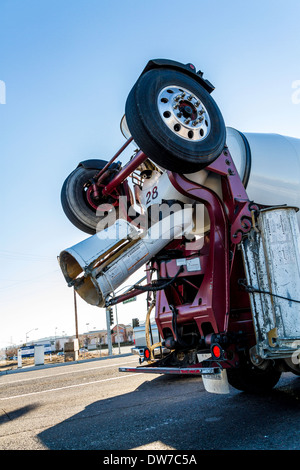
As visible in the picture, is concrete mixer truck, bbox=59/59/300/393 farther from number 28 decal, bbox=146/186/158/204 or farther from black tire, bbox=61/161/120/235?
black tire, bbox=61/161/120/235

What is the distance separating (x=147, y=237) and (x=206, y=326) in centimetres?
115

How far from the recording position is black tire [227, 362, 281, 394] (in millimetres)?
4320

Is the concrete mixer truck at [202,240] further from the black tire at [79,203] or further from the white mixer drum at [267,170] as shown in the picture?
the black tire at [79,203]

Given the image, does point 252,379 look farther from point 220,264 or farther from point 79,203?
point 79,203

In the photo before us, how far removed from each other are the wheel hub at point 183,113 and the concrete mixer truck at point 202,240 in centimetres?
1

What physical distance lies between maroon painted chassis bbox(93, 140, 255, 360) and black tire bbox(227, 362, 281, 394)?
90cm

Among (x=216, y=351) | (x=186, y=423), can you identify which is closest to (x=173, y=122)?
(x=216, y=351)

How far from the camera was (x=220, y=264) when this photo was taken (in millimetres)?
3801

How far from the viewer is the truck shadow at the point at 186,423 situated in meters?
2.91

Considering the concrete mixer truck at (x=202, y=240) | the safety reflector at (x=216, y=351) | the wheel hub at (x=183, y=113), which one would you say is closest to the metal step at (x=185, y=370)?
the concrete mixer truck at (x=202, y=240)

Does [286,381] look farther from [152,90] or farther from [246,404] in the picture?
[152,90]

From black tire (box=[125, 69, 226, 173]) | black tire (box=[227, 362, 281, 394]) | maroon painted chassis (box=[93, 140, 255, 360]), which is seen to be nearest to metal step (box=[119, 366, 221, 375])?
maroon painted chassis (box=[93, 140, 255, 360])
